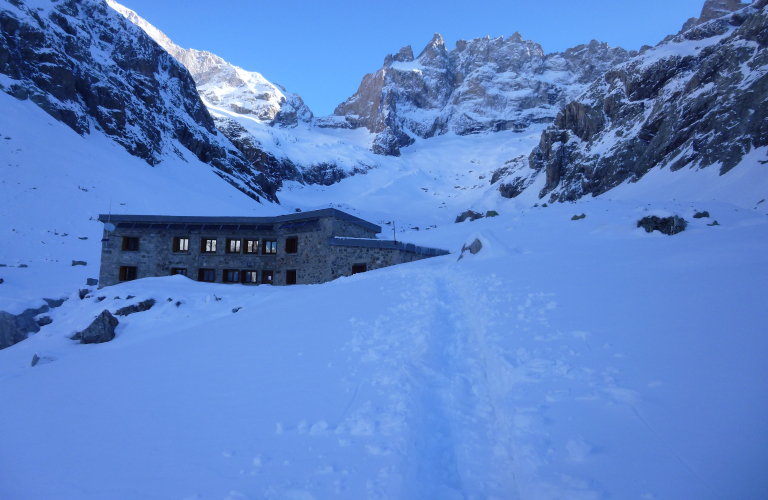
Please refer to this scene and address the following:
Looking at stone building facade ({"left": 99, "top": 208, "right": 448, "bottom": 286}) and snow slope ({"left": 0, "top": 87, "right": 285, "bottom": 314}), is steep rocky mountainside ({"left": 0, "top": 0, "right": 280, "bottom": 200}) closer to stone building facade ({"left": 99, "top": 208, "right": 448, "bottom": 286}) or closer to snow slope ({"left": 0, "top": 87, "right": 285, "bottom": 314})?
snow slope ({"left": 0, "top": 87, "right": 285, "bottom": 314})

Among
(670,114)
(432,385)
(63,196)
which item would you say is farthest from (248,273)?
(670,114)

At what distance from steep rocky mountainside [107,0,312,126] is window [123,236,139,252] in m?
122

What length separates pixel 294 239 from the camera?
2736cm

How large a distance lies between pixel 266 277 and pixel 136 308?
997cm

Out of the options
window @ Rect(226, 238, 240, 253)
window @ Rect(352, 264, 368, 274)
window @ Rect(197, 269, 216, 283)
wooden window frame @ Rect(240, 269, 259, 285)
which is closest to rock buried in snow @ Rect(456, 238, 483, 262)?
window @ Rect(352, 264, 368, 274)

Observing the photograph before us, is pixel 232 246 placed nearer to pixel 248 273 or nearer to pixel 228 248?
pixel 228 248

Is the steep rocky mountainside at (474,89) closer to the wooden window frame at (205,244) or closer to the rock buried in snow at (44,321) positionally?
the wooden window frame at (205,244)

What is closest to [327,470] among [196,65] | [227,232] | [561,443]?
[561,443]

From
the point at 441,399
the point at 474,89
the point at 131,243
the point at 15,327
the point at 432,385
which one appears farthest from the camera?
the point at 474,89

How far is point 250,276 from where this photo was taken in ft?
91.4

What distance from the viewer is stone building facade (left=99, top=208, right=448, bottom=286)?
86.1ft

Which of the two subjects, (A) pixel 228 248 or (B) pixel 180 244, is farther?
(A) pixel 228 248

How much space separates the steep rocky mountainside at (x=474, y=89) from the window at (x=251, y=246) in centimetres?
11359

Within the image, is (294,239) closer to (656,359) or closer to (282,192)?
(656,359)
